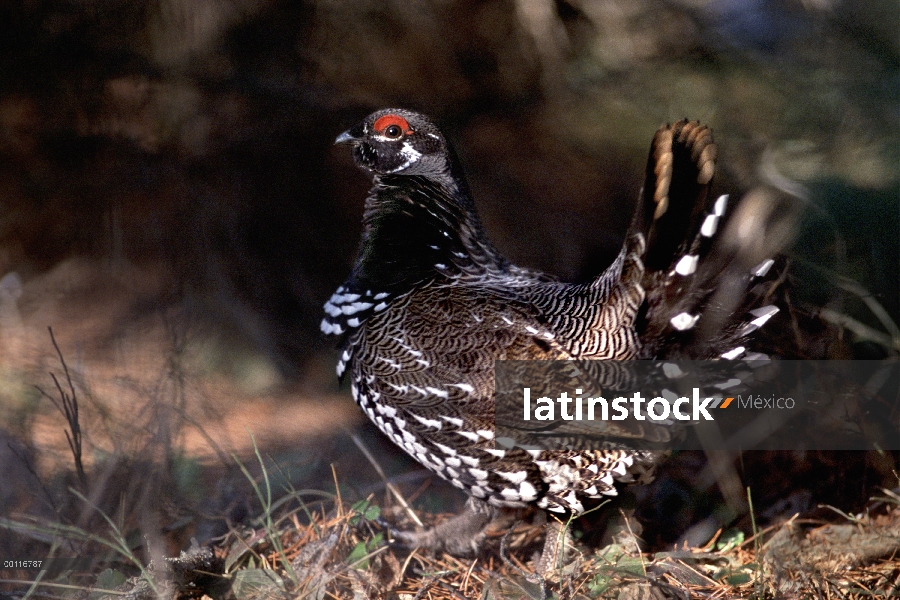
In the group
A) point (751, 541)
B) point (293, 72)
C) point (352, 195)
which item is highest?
point (293, 72)

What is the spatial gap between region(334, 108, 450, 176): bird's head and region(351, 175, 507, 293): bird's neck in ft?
0.15

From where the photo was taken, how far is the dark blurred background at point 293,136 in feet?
8.20

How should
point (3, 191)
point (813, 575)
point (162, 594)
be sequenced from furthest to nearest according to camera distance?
1. point (3, 191)
2. point (813, 575)
3. point (162, 594)

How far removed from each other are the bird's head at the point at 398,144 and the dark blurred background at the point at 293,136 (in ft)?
0.50

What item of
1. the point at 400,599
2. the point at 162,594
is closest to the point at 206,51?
the point at 162,594

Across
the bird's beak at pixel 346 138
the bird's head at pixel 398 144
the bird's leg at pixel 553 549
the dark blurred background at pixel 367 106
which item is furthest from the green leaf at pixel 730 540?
the bird's beak at pixel 346 138

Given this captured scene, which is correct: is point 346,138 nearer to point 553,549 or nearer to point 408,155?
point 408,155

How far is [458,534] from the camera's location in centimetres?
262

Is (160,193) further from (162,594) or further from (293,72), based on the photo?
(162,594)

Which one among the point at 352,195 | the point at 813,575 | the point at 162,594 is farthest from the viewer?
the point at 352,195

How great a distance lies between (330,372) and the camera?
9.27 feet

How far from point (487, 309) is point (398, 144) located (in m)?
0.78

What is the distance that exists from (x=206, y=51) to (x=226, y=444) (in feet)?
5.39

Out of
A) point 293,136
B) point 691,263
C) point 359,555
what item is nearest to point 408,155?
point 293,136
